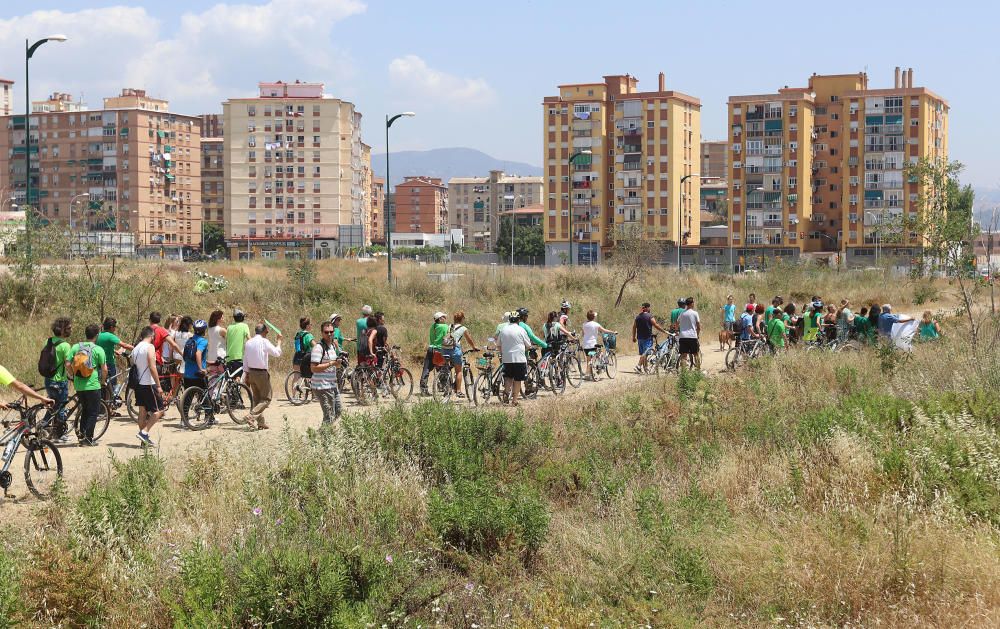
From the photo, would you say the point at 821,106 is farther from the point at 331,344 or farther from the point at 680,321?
the point at 331,344

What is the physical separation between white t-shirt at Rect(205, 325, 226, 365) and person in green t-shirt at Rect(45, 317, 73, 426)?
3.21 metres

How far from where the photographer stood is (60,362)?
44.5 ft

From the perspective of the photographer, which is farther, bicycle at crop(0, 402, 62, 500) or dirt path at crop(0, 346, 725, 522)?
dirt path at crop(0, 346, 725, 522)

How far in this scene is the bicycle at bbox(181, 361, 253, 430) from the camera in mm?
15844

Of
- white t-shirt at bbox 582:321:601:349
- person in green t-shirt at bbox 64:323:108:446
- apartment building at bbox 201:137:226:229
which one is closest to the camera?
person in green t-shirt at bbox 64:323:108:446

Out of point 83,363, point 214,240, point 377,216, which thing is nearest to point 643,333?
point 83,363

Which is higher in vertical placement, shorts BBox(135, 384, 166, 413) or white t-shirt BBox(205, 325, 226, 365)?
white t-shirt BBox(205, 325, 226, 365)

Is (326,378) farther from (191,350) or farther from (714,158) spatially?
(714,158)

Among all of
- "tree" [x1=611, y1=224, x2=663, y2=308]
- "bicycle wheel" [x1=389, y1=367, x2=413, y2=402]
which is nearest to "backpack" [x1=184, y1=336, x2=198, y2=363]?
"bicycle wheel" [x1=389, y1=367, x2=413, y2=402]

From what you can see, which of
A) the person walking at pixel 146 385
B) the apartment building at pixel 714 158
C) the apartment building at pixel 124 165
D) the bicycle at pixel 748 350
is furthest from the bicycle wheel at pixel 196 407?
the apartment building at pixel 714 158

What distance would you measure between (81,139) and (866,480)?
132 metres

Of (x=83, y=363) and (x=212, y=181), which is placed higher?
(x=212, y=181)

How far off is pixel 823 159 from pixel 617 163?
19774 millimetres

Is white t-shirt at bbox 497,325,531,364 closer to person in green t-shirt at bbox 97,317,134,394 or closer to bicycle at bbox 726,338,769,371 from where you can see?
person in green t-shirt at bbox 97,317,134,394
